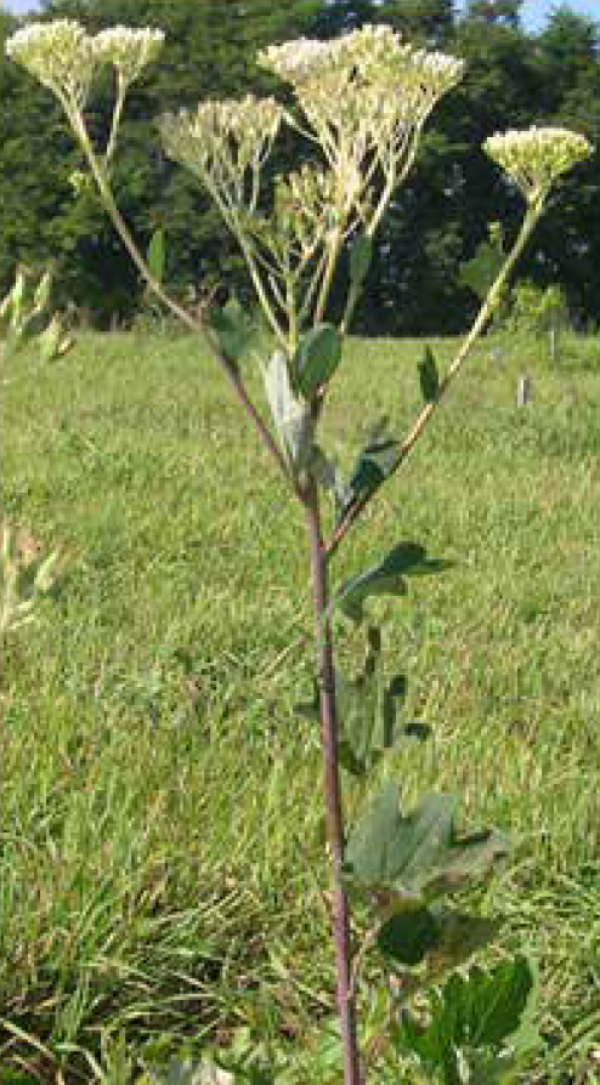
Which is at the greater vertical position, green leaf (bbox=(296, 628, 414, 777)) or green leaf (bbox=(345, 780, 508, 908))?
green leaf (bbox=(296, 628, 414, 777))

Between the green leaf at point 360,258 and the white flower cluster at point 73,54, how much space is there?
0.25 metres

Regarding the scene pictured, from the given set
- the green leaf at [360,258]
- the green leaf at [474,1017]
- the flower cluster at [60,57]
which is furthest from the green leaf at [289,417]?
the green leaf at [474,1017]

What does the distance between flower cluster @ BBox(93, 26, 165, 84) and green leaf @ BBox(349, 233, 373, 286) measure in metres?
0.28

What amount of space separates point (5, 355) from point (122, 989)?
109 centimetres

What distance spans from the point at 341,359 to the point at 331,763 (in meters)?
0.32

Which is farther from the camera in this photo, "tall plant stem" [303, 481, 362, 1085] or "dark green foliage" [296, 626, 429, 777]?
"dark green foliage" [296, 626, 429, 777]

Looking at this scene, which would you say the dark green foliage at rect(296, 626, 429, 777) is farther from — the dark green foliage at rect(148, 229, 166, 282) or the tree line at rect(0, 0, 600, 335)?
the tree line at rect(0, 0, 600, 335)

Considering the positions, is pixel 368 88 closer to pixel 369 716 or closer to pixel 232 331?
pixel 232 331

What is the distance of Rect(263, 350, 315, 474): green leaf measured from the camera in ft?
3.77

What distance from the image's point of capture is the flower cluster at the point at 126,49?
1396 millimetres

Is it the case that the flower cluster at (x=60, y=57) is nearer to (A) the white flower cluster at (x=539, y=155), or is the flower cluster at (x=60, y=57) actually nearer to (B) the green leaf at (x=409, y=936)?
(A) the white flower cluster at (x=539, y=155)

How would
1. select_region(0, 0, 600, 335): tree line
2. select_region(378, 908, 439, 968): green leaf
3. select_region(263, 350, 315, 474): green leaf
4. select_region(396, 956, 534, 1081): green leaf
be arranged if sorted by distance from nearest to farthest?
select_region(263, 350, 315, 474): green leaf
select_region(378, 908, 439, 968): green leaf
select_region(396, 956, 534, 1081): green leaf
select_region(0, 0, 600, 335): tree line

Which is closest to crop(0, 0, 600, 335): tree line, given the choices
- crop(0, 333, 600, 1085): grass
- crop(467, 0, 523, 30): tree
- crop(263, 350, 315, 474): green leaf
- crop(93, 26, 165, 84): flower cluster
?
crop(467, 0, 523, 30): tree

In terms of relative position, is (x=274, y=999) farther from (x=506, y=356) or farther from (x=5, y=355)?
(x=506, y=356)
